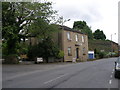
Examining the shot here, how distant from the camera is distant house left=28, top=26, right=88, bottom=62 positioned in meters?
42.7

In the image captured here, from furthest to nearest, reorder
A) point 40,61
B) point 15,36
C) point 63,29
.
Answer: point 63,29
point 40,61
point 15,36

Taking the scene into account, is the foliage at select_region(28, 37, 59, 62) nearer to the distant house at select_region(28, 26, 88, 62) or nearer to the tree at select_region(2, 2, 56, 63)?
the distant house at select_region(28, 26, 88, 62)

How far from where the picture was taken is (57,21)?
100ft

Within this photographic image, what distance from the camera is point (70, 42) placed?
45000 mm

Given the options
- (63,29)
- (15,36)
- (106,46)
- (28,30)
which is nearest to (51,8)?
(28,30)

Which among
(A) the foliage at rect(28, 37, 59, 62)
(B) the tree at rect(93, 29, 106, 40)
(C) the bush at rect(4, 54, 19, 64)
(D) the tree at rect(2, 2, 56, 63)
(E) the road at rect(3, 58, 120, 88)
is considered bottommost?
(E) the road at rect(3, 58, 120, 88)

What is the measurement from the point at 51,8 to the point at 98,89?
832 inches

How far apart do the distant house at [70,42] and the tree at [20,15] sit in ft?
36.9

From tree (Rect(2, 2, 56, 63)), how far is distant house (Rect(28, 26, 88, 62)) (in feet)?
36.9

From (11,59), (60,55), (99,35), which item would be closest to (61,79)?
(11,59)

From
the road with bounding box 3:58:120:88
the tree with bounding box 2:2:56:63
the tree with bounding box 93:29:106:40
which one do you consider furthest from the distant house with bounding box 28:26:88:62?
the tree with bounding box 93:29:106:40

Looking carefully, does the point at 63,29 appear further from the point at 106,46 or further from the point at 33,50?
the point at 106,46

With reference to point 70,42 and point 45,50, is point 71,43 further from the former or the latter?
point 45,50

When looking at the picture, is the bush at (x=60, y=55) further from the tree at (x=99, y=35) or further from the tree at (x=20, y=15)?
the tree at (x=99, y=35)
